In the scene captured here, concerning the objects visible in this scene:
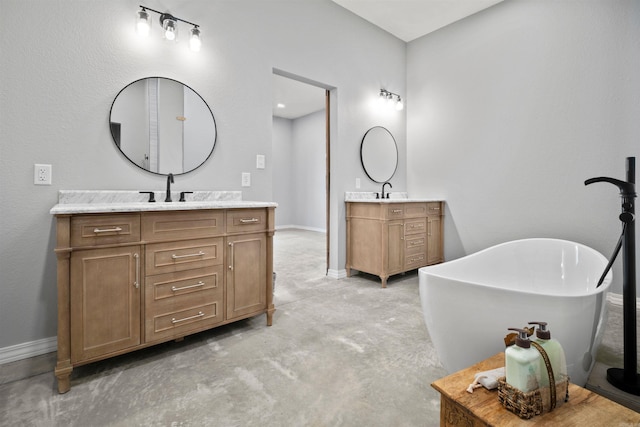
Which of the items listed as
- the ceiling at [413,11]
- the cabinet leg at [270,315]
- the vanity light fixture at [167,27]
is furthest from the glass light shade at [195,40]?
the cabinet leg at [270,315]

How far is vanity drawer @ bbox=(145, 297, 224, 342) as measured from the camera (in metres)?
1.75

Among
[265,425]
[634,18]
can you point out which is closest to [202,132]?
[265,425]

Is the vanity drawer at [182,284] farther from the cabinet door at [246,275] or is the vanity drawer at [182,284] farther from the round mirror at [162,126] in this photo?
the round mirror at [162,126]

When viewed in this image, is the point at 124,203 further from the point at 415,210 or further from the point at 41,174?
the point at 415,210

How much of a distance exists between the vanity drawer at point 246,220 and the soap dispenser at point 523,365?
1.63 m

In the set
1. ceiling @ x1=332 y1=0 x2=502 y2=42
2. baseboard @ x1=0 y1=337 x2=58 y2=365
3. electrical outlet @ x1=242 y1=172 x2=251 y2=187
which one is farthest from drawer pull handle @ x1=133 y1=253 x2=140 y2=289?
ceiling @ x1=332 y1=0 x2=502 y2=42

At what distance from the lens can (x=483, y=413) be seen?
2.72 feet

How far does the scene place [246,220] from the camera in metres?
2.10

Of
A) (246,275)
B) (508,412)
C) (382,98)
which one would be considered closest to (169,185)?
(246,275)

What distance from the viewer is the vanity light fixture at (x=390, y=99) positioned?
3916mm

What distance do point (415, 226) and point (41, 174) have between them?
3.20m

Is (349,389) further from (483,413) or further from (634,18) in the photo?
(634,18)

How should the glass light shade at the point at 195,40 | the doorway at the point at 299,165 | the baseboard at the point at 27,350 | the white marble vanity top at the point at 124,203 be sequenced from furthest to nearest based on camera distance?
the doorway at the point at 299,165 → the glass light shade at the point at 195,40 → the baseboard at the point at 27,350 → the white marble vanity top at the point at 124,203

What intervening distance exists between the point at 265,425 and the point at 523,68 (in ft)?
12.7
